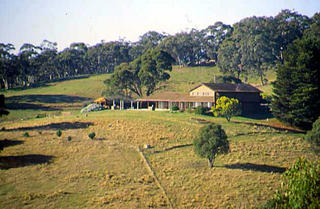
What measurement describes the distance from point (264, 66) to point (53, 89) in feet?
236

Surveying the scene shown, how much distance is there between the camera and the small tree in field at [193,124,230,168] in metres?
41.4

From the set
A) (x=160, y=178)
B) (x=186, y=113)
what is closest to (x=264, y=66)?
(x=186, y=113)

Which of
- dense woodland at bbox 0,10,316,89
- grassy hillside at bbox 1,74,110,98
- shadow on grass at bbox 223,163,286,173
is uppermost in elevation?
dense woodland at bbox 0,10,316,89

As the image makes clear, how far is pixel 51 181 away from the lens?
37.5 meters

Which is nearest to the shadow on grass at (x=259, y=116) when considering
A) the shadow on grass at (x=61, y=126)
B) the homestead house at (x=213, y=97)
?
the homestead house at (x=213, y=97)

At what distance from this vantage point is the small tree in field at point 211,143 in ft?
136

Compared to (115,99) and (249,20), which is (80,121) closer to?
(115,99)

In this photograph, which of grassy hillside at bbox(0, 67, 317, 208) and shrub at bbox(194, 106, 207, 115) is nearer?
grassy hillside at bbox(0, 67, 317, 208)

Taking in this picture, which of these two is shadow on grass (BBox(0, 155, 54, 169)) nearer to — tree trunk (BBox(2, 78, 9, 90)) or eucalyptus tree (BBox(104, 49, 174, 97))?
eucalyptus tree (BBox(104, 49, 174, 97))

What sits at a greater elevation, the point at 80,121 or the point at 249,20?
the point at 249,20

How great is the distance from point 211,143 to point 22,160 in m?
24.9

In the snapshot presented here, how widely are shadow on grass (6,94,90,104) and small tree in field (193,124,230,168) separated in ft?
213

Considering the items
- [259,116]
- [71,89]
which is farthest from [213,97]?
[71,89]

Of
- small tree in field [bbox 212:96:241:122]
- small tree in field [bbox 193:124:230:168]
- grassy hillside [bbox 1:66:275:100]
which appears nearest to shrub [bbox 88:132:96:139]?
small tree in field [bbox 193:124:230:168]
